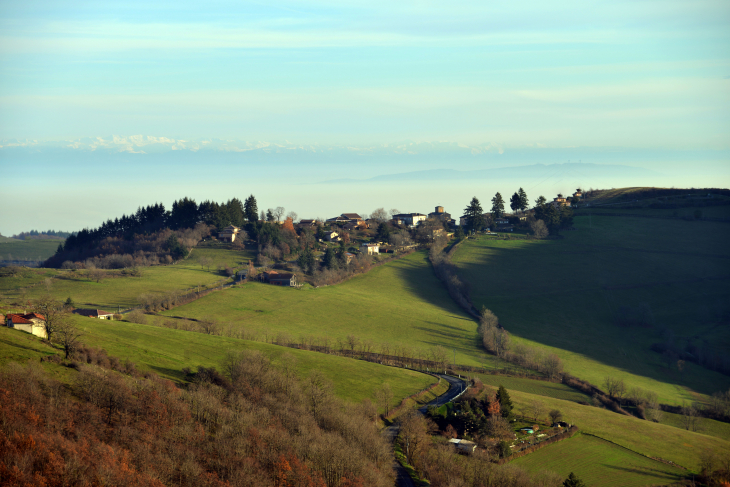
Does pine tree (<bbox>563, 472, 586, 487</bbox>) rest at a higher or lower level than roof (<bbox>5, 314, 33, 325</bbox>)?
lower

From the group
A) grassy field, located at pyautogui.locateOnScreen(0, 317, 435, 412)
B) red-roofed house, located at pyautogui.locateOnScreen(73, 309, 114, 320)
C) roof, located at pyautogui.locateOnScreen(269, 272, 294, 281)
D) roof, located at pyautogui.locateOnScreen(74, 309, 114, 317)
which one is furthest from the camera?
roof, located at pyautogui.locateOnScreen(269, 272, 294, 281)

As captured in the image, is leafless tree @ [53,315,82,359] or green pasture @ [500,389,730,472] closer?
leafless tree @ [53,315,82,359]

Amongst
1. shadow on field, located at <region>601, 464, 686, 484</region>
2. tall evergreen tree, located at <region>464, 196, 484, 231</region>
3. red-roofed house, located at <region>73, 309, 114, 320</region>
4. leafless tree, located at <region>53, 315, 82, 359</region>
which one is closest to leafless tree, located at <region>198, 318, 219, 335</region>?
Answer: red-roofed house, located at <region>73, 309, 114, 320</region>

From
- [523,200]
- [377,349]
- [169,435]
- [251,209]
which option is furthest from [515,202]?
[169,435]

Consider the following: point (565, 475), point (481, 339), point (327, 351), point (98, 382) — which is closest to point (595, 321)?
point (481, 339)

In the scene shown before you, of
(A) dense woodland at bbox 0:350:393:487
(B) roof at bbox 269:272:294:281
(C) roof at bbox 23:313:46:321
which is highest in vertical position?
(C) roof at bbox 23:313:46:321

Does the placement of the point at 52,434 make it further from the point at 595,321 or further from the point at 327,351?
the point at 595,321

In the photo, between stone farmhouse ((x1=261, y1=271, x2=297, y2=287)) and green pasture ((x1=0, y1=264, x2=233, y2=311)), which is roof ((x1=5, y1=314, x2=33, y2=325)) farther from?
stone farmhouse ((x1=261, y1=271, x2=297, y2=287))

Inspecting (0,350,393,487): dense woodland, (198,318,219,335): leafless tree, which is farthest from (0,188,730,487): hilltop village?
(198,318,219,335): leafless tree

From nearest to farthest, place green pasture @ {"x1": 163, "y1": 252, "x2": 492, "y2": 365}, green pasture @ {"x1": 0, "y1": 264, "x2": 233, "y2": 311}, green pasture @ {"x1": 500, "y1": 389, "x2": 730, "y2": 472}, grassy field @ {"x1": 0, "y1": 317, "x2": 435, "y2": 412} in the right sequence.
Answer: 1. grassy field @ {"x1": 0, "y1": 317, "x2": 435, "y2": 412}
2. green pasture @ {"x1": 500, "y1": 389, "x2": 730, "y2": 472}
3. green pasture @ {"x1": 163, "y1": 252, "x2": 492, "y2": 365}
4. green pasture @ {"x1": 0, "y1": 264, "x2": 233, "y2": 311}

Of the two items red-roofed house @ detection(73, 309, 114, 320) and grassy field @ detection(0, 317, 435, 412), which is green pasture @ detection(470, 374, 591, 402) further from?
red-roofed house @ detection(73, 309, 114, 320)
